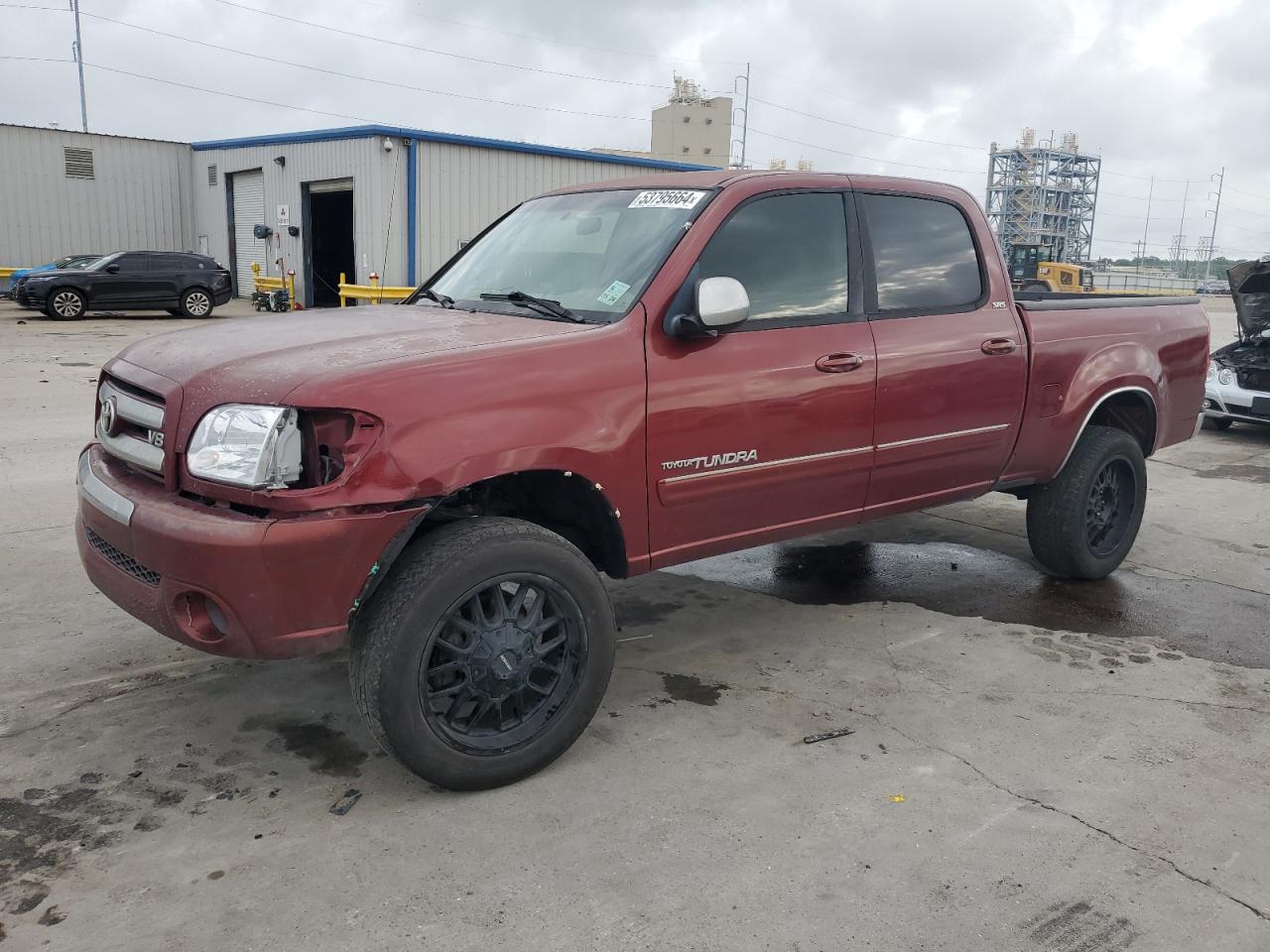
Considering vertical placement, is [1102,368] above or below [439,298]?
below

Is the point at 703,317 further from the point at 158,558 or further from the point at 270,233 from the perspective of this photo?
the point at 270,233

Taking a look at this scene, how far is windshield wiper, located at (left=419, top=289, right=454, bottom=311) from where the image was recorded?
4.12m

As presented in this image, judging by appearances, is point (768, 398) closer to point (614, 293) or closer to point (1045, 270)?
point (614, 293)

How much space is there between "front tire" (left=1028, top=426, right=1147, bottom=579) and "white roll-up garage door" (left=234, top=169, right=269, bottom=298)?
23.6m

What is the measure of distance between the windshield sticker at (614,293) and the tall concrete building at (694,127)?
90786mm

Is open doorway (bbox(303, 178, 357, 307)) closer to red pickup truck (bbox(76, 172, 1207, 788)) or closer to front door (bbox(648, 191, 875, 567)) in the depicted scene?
red pickup truck (bbox(76, 172, 1207, 788))

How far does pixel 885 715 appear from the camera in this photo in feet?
12.3

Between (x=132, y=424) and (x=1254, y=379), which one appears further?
(x=1254, y=379)

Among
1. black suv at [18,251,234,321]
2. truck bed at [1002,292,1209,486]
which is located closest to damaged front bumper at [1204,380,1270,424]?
truck bed at [1002,292,1209,486]

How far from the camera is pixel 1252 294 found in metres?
10.3

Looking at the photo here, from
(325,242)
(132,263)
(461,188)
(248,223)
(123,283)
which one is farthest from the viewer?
(248,223)

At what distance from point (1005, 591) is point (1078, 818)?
2.32m

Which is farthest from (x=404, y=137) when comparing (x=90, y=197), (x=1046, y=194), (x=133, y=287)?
(x=1046, y=194)

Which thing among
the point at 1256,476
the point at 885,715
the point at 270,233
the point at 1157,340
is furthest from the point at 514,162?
the point at 885,715
